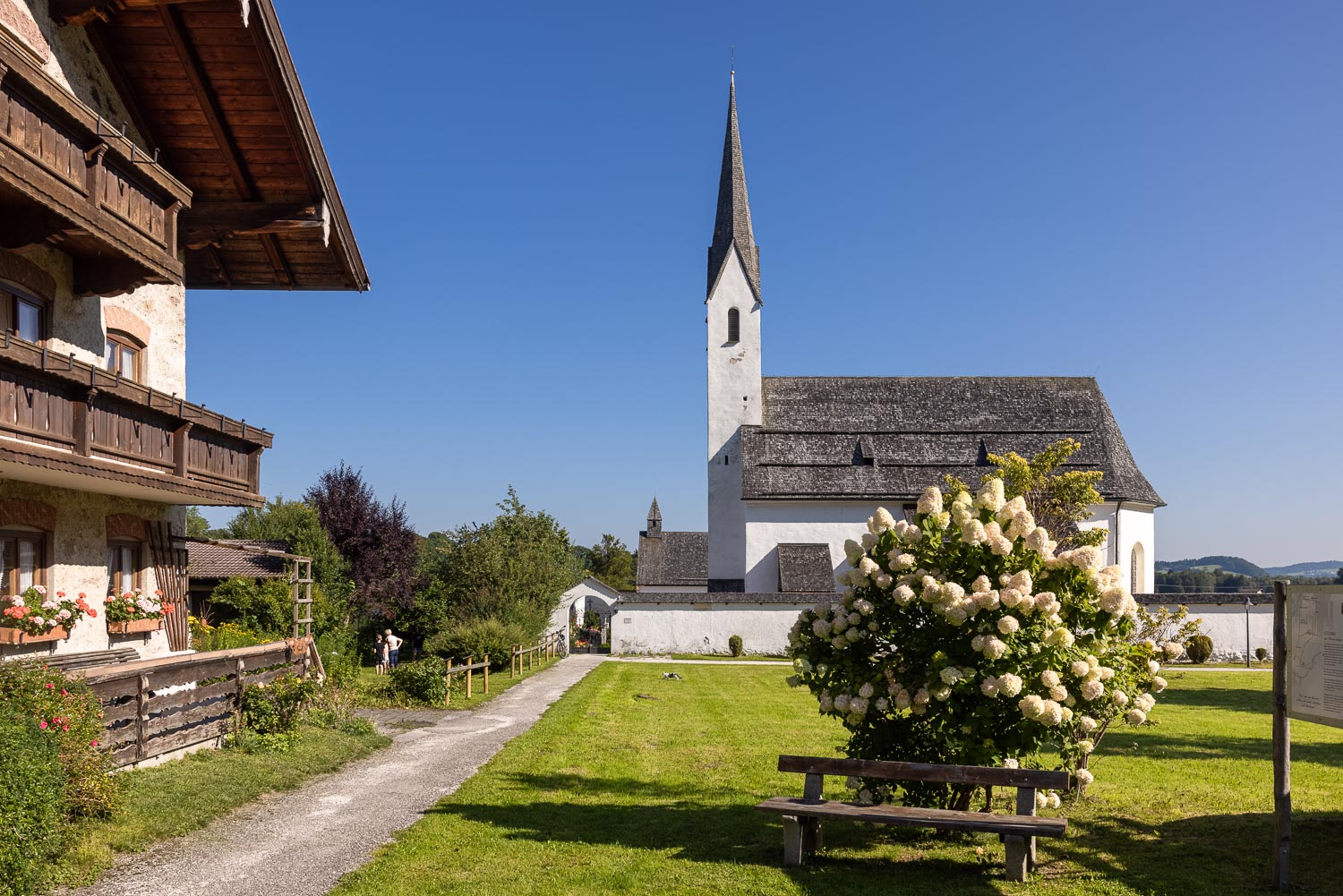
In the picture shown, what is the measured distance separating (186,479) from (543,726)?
282 inches

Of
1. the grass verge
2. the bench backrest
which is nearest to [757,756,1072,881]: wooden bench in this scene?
the bench backrest

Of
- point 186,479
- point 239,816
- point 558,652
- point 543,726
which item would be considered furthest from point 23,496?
point 558,652

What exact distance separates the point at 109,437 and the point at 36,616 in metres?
2.18

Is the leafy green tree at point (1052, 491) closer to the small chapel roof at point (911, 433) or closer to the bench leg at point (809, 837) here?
A: the small chapel roof at point (911, 433)

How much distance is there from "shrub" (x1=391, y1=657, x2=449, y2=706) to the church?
70.3 feet

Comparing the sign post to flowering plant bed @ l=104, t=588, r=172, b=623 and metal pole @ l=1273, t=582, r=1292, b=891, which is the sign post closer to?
metal pole @ l=1273, t=582, r=1292, b=891

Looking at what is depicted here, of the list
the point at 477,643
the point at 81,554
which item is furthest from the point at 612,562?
the point at 81,554

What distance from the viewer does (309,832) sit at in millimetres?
9531

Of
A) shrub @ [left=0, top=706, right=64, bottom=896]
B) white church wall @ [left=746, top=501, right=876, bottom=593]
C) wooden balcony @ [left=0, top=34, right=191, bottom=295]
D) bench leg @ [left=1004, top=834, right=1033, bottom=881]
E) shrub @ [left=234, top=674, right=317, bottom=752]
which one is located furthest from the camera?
white church wall @ [left=746, top=501, right=876, bottom=593]

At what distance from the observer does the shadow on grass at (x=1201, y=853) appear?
7980 mm

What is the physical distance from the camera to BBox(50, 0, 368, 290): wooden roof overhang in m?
13.7

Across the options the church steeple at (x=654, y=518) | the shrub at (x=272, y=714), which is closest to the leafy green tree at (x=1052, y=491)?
the shrub at (x=272, y=714)

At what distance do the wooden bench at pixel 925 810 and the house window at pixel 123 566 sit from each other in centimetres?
1039

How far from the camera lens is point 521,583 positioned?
36344mm
